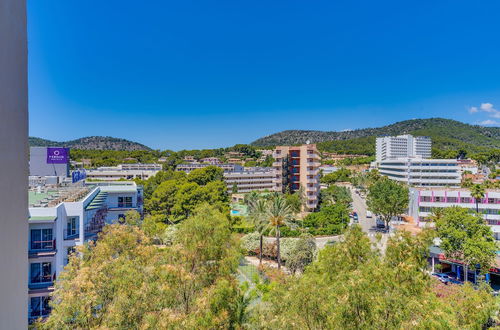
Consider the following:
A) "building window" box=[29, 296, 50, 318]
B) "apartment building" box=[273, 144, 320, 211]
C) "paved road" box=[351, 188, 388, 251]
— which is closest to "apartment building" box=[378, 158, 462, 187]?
"paved road" box=[351, 188, 388, 251]

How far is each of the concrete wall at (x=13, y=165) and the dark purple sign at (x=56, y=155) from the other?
82.8ft

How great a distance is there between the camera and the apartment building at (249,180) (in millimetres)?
69562

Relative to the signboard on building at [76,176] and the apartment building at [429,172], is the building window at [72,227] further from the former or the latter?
the apartment building at [429,172]

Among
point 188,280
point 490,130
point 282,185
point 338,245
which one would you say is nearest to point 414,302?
point 338,245

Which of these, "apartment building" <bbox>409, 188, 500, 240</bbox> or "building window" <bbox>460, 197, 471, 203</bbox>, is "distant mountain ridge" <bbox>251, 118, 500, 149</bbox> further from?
"building window" <bbox>460, 197, 471, 203</bbox>

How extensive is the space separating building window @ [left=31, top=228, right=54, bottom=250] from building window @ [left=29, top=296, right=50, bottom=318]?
1.96 m

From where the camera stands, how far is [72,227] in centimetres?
1555

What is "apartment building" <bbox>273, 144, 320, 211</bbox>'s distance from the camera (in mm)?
49625

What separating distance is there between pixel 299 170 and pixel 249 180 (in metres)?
22.1

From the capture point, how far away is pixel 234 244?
42.8 feet

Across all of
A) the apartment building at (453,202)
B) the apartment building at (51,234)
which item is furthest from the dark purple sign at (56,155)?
the apartment building at (453,202)

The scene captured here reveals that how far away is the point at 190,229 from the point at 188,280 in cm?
252

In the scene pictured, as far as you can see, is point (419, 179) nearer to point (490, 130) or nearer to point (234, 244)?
point (234, 244)

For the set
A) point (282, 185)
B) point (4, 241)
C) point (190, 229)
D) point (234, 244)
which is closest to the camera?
point (4, 241)
